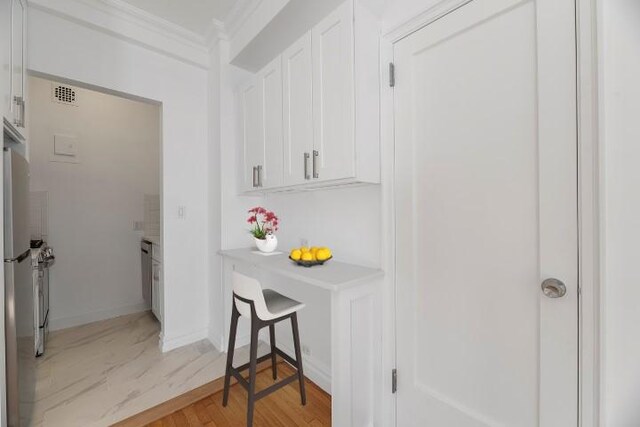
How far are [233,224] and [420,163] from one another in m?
1.77

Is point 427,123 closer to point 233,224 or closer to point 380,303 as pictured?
point 380,303

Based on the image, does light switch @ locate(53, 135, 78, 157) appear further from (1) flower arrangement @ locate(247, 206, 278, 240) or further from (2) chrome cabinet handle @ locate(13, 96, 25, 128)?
(1) flower arrangement @ locate(247, 206, 278, 240)

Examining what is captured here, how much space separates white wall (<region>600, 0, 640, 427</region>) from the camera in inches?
32.8

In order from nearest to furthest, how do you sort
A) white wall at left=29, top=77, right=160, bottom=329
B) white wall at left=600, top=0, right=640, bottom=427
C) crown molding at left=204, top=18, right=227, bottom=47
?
white wall at left=600, top=0, right=640, bottom=427, crown molding at left=204, top=18, right=227, bottom=47, white wall at left=29, top=77, right=160, bottom=329

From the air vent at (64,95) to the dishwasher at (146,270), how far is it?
1641mm

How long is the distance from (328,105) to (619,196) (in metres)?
1.24

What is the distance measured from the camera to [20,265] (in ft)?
4.59

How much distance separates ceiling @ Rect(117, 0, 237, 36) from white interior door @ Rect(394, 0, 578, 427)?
1.63 meters

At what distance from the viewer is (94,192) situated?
10.1ft

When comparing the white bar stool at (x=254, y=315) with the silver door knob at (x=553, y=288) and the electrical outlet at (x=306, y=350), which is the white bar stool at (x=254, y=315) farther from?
the silver door knob at (x=553, y=288)

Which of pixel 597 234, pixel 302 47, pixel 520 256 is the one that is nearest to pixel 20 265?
pixel 302 47

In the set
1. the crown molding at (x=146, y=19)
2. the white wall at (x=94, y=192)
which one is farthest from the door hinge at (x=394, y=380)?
the white wall at (x=94, y=192)

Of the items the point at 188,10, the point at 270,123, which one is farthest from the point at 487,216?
the point at 188,10

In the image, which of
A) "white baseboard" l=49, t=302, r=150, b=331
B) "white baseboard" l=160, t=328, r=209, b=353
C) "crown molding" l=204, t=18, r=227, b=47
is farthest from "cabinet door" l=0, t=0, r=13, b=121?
"white baseboard" l=49, t=302, r=150, b=331
